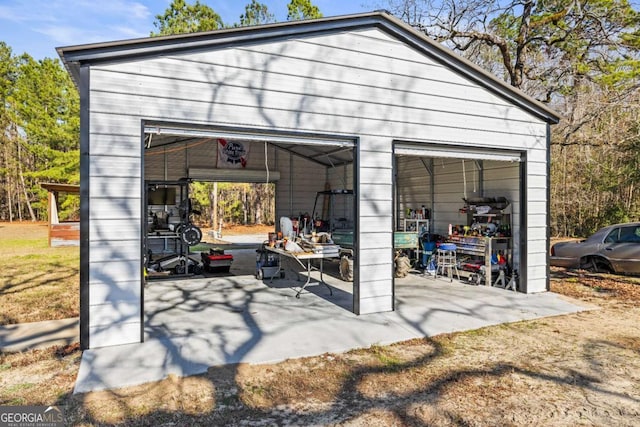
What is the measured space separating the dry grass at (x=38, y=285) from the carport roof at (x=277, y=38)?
3.12 meters

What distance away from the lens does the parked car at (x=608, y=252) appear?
24.0ft

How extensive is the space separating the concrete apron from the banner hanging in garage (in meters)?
3.98

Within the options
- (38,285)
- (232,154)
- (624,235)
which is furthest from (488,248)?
(38,285)

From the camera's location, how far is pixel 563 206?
48.6 feet

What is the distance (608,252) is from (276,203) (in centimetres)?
762

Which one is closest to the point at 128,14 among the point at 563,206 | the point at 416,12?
the point at 416,12

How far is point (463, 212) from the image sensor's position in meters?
7.94

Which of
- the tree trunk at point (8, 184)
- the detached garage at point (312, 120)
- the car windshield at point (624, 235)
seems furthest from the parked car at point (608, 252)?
the tree trunk at point (8, 184)

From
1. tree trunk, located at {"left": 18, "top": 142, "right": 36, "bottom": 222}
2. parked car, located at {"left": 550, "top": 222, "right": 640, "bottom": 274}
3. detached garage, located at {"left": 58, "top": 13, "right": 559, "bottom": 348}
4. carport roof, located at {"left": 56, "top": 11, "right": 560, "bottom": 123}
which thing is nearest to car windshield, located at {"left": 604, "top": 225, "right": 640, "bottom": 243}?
parked car, located at {"left": 550, "top": 222, "right": 640, "bottom": 274}

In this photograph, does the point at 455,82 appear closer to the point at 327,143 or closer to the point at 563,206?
the point at 327,143

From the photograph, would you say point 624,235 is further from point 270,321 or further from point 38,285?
point 38,285

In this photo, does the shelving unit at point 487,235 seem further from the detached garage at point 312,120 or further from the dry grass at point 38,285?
the dry grass at point 38,285

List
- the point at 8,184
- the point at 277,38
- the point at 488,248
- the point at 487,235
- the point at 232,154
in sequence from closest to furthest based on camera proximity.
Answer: the point at 277,38
the point at 488,248
the point at 487,235
the point at 232,154
the point at 8,184

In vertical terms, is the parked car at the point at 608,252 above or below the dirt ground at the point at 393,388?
above
